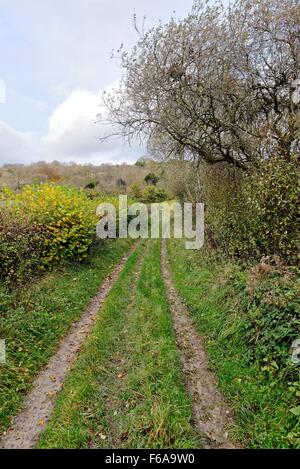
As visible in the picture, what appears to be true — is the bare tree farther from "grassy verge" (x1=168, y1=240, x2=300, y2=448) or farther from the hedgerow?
"grassy verge" (x1=168, y1=240, x2=300, y2=448)

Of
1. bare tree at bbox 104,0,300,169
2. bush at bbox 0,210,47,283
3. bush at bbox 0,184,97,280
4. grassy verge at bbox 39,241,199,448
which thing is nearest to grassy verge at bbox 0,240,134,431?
bush at bbox 0,210,47,283

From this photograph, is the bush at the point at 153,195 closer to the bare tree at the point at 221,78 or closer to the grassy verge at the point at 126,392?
the bare tree at the point at 221,78

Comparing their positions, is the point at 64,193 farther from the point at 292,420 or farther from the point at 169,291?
the point at 292,420

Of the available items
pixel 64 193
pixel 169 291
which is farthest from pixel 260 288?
pixel 64 193

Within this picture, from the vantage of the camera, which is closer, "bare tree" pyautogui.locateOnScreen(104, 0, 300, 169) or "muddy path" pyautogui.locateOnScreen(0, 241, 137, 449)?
"muddy path" pyautogui.locateOnScreen(0, 241, 137, 449)

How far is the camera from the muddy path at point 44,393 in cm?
353

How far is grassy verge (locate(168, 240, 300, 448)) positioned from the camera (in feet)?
11.3

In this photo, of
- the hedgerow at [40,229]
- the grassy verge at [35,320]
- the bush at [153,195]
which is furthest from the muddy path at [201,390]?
→ the bush at [153,195]

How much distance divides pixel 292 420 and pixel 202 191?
9328 mm

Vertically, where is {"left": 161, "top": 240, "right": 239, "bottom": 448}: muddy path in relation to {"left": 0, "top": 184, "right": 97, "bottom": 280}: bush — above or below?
below

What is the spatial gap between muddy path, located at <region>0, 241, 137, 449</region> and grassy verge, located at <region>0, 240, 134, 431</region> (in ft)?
0.46

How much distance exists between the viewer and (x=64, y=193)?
10414 mm

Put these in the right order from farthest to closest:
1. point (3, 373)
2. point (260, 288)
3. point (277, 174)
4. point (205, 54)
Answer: point (205, 54) < point (277, 174) < point (260, 288) < point (3, 373)

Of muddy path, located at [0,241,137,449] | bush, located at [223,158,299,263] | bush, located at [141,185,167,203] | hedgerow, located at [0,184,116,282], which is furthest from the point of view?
bush, located at [141,185,167,203]
